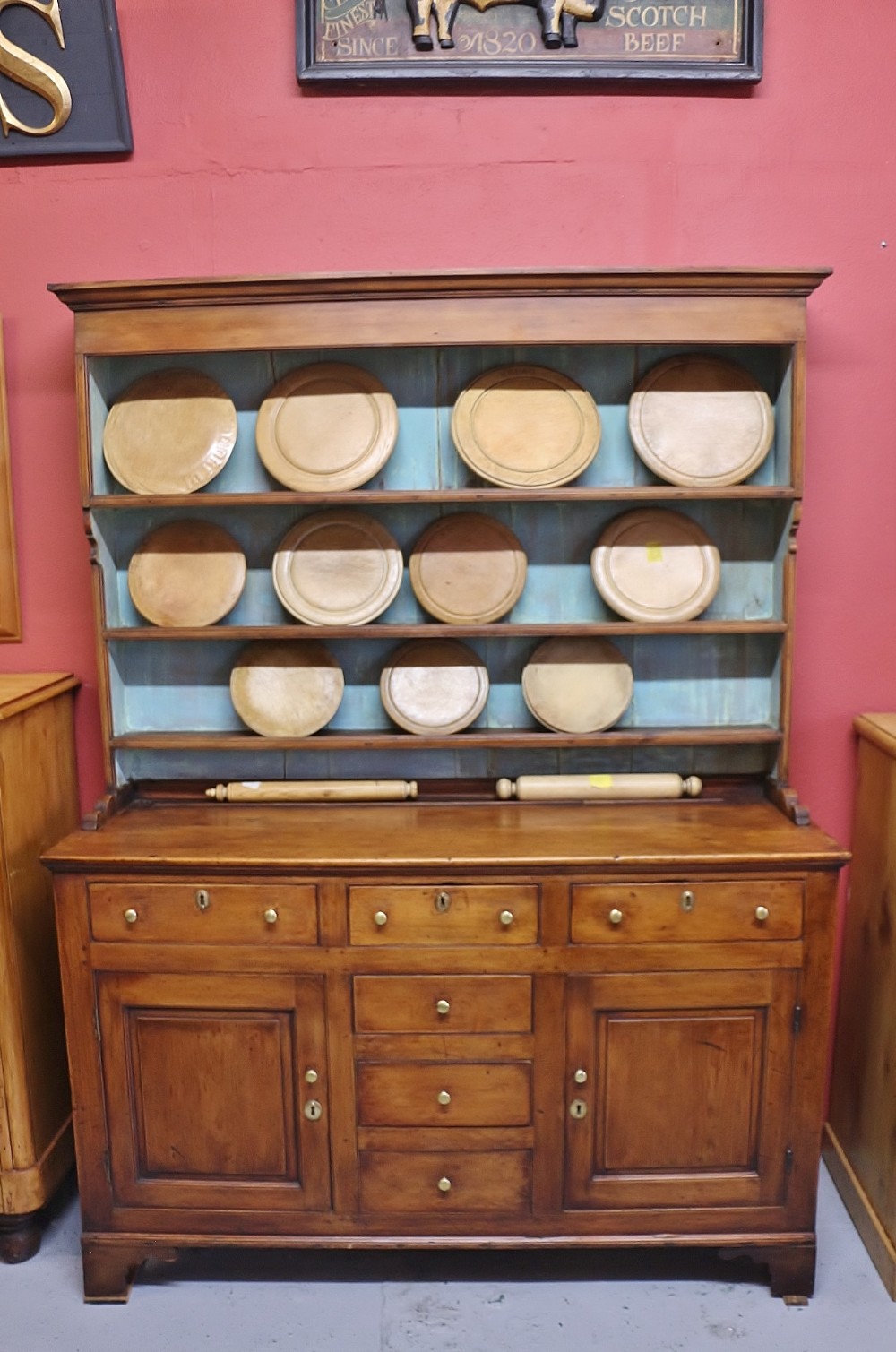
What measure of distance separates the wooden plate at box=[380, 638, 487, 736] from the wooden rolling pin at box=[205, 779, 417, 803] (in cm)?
15

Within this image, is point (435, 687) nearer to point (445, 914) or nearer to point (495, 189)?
point (445, 914)

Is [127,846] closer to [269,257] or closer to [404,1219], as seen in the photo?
[404,1219]

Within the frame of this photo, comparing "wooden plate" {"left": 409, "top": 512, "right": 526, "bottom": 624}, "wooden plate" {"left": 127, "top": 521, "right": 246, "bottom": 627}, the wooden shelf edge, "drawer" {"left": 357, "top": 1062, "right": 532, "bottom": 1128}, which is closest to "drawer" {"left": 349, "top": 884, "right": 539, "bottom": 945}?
"drawer" {"left": 357, "top": 1062, "right": 532, "bottom": 1128}

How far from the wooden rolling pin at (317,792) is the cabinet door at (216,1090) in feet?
1.50

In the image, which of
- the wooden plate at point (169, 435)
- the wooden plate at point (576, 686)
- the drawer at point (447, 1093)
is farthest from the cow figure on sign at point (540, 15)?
the drawer at point (447, 1093)

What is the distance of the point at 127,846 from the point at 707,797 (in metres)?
1.39

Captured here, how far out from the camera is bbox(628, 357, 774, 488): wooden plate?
2.29 meters

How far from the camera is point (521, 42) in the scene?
2.31m

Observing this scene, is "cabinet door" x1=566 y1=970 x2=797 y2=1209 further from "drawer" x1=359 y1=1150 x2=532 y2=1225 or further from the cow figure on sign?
the cow figure on sign

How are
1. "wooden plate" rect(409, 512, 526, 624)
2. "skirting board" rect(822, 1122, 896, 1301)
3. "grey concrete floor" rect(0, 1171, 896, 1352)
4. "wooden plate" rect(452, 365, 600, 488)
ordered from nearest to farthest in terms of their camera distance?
"grey concrete floor" rect(0, 1171, 896, 1352) → "skirting board" rect(822, 1122, 896, 1301) → "wooden plate" rect(452, 365, 600, 488) → "wooden plate" rect(409, 512, 526, 624)

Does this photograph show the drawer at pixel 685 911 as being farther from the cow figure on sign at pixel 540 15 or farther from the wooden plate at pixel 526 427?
the cow figure on sign at pixel 540 15

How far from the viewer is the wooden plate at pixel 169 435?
7.62 ft

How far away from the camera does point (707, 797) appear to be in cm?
243

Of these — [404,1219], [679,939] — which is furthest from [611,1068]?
[404,1219]
